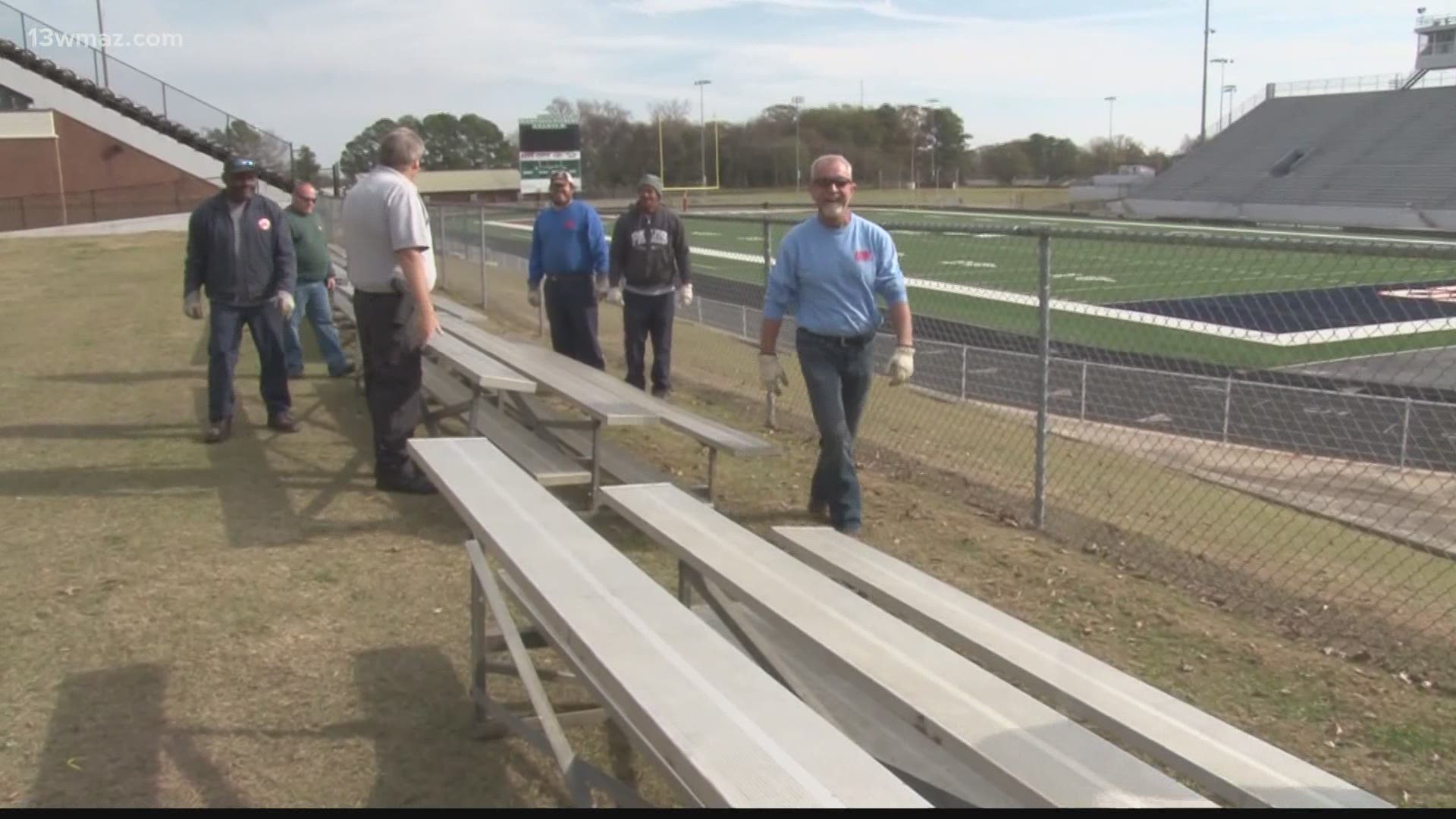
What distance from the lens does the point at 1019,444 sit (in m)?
9.75

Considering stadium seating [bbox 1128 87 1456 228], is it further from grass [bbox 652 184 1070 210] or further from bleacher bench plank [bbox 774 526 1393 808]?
bleacher bench plank [bbox 774 526 1393 808]

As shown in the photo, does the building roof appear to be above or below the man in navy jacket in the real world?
above

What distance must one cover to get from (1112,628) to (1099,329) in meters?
17.3

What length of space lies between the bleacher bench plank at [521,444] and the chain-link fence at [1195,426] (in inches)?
84.6

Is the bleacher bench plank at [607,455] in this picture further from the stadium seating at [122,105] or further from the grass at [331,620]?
the stadium seating at [122,105]

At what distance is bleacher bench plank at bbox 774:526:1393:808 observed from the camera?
2.37 metres

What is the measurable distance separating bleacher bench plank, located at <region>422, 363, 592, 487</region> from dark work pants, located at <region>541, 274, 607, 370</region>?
4.11ft

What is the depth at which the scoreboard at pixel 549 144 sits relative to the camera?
46.8m

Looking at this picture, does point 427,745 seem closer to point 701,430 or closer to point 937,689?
point 937,689

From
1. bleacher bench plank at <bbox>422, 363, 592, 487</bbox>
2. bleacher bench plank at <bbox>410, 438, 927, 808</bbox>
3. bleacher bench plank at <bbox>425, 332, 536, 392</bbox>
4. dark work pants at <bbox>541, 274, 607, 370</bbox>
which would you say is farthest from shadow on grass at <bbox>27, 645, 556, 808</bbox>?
dark work pants at <bbox>541, 274, 607, 370</bbox>

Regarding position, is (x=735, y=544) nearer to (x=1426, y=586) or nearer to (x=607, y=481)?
(x=607, y=481)

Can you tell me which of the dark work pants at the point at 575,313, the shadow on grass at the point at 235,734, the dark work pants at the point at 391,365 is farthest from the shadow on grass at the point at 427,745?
the dark work pants at the point at 575,313

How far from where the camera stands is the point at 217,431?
748 centimetres

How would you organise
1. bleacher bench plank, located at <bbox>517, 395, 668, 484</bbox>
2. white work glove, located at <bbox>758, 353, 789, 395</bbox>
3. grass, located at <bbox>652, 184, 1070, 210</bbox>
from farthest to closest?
grass, located at <bbox>652, 184, 1070, 210</bbox> → white work glove, located at <bbox>758, 353, 789, 395</bbox> → bleacher bench plank, located at <bbox>517, 395, 668, 484</bbox>
